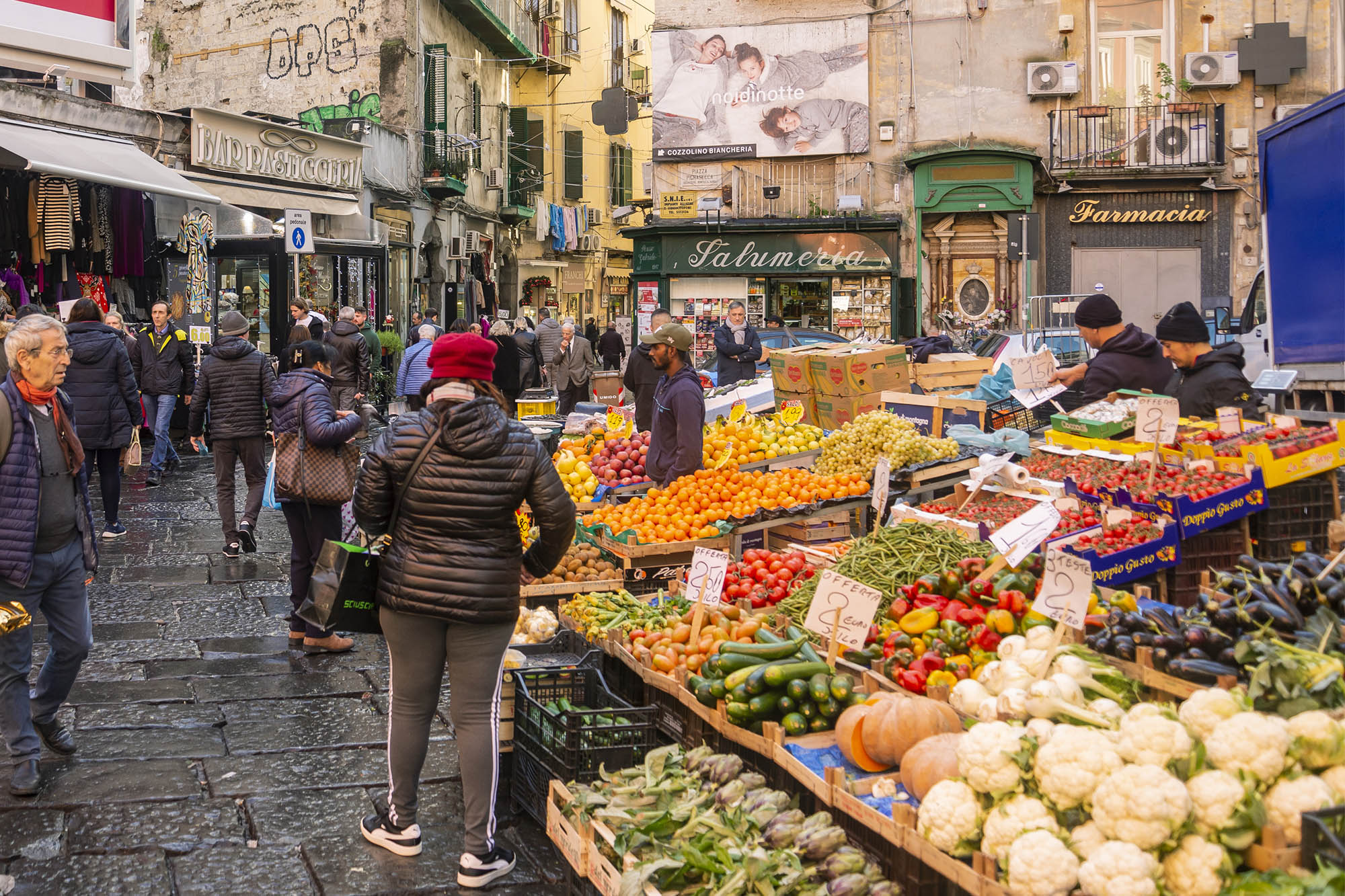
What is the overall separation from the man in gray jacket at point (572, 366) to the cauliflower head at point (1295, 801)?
16.4 metres

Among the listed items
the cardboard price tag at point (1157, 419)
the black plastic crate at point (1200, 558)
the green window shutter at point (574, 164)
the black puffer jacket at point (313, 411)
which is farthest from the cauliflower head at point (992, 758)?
the green window shutter at point (574, 164)

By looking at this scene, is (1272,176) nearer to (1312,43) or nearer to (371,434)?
(371,434)

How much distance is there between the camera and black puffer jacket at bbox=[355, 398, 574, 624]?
14.3ft

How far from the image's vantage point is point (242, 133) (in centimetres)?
1900

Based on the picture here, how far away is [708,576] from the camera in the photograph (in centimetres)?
537

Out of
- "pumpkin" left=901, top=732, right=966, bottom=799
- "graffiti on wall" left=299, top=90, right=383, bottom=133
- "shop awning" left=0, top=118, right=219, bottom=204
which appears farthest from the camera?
"graffiti on wall" left=299, top=90, right=383, bottom=133

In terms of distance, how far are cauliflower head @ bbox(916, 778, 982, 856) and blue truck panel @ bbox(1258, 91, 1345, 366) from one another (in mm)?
7142

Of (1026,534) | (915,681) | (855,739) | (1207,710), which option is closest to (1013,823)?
(1207,710)

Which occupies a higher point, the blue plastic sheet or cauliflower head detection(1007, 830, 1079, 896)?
cauliflower head detection(1007, 830, 1079, 896)

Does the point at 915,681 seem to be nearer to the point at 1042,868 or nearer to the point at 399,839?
the point at 1042,868

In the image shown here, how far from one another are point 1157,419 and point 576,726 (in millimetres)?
3758

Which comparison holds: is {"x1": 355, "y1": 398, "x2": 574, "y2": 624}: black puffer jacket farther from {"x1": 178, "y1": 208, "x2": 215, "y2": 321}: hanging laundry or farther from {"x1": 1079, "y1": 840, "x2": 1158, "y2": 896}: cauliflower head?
{"x1": 178, "y1": 208, "x2": 215, "y2": 321}: hanging laundry

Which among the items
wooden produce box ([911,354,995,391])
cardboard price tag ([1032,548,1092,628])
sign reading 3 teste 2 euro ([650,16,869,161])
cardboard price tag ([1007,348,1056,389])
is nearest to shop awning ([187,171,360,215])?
sign reading 3 teste 2 euro ([650,16,869,161])

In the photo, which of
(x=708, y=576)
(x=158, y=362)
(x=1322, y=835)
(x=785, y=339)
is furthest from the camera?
(x=785, y=339)
